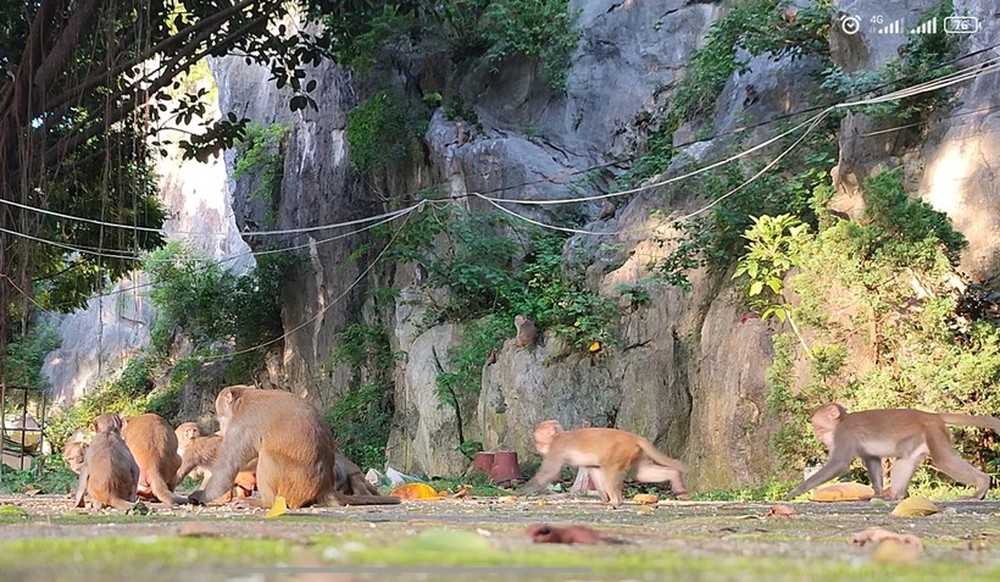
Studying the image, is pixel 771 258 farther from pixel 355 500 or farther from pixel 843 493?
pixel 355 500

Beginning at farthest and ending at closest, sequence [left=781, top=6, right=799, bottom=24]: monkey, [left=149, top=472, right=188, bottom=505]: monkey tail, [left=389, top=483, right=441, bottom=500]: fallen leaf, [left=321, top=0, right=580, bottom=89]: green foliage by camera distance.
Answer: [left=321, top=0, right=580, bottom=89]: green foliage, [left=781, top=6, right=799, bottom=24]: monkey, [left=389, top=483, right=441, bottom=500]: fallen leaf, [left=149, top=472, right=188, bottom=505]: monkey tail

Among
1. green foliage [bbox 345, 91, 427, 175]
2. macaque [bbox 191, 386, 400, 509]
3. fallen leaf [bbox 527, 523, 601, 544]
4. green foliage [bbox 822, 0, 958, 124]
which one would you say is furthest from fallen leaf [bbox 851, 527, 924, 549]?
green foliage [bbox 345, 91, 427, 175]

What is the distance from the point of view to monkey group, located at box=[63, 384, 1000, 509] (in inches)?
254

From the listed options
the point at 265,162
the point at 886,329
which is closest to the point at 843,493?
the point at 886,329

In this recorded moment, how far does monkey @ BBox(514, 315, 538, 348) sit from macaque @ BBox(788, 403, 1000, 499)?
700cm

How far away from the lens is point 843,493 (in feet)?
32.0

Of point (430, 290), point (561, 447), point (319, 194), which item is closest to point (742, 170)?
point (430, 290)

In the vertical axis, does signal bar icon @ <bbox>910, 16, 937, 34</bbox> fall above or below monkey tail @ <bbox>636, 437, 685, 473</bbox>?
above

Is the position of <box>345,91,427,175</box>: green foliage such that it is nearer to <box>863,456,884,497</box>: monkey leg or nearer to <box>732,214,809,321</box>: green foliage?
<box>732,214,809,321</box>: green foliage

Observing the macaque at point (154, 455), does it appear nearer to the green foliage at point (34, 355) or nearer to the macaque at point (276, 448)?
the macaque at point (276, 448)

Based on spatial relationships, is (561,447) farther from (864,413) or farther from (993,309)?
(993,309)

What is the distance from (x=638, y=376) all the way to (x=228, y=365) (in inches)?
541

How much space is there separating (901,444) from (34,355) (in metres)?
31.9

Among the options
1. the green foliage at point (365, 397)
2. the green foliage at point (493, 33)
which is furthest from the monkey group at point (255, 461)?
the green foliage at point (493, 33)
